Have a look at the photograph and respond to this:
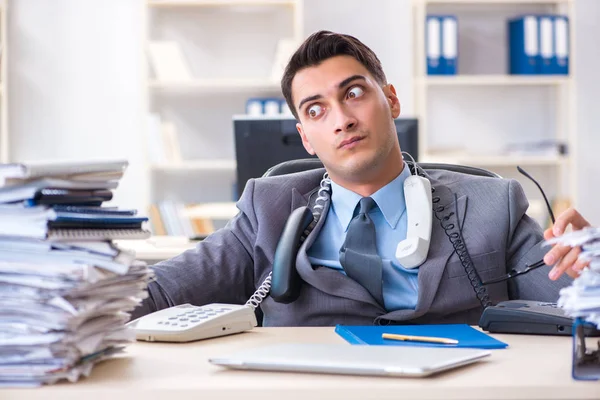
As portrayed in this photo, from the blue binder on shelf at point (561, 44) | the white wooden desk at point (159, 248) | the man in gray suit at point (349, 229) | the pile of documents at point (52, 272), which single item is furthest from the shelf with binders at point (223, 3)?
the pile of documents at point (52, 272)

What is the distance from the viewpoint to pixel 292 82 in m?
2.04

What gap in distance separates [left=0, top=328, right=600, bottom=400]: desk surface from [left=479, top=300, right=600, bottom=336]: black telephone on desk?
0.17 meters

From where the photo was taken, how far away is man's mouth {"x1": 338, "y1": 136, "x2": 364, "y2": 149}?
191 cm

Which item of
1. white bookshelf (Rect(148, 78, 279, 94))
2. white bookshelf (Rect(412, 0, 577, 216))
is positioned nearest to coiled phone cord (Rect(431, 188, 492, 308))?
white bookshelf (Rect(148, 78, 279, 94))

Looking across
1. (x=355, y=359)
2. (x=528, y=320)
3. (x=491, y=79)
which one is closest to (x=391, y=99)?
(x=528, y=320)

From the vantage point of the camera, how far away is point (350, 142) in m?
1.92

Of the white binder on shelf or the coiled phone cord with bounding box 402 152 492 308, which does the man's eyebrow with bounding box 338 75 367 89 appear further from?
the white binder on shelf

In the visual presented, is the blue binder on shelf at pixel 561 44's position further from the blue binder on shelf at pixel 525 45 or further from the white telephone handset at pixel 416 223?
the white telephone handset at pixel 416 223

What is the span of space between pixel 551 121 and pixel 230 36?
1805mm

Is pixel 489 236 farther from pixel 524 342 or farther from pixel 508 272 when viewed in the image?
pixel 524 342

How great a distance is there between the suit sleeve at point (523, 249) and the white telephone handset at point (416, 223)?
0.62ft

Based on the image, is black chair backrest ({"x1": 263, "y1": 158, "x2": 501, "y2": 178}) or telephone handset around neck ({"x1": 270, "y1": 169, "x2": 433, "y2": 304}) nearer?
telephone handset around neck ({"x1": 270, "y1": 169, "x2": 433, "y2": 304})

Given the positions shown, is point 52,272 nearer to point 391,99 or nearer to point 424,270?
point 424,270

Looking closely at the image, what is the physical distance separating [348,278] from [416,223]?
0.61ft
